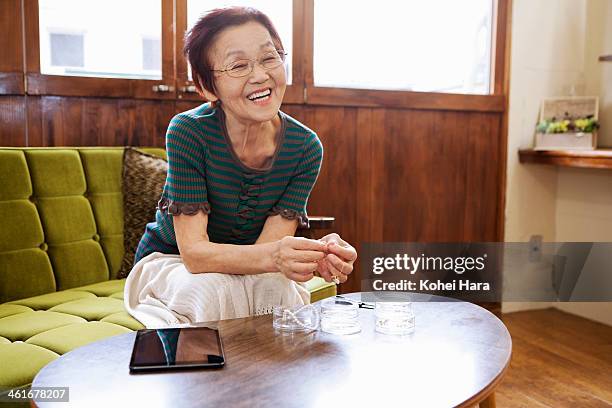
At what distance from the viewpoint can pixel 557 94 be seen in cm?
323

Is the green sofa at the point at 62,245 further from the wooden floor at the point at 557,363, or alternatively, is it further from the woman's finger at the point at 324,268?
the wooden floor at the point at 557,363

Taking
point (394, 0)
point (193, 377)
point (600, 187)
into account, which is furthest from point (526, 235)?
point (193, 377)

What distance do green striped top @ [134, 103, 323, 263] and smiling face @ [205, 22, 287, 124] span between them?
9 cm

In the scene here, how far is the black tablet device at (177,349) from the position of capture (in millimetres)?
1035

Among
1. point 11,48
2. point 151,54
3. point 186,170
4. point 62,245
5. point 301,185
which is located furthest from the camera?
point 151,54

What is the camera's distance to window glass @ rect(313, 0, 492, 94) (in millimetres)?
2809

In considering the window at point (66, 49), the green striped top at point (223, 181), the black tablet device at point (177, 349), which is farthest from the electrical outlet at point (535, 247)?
the black tablet device at point (177, 349)

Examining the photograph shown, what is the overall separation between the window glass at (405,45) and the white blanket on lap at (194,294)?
4.86ft

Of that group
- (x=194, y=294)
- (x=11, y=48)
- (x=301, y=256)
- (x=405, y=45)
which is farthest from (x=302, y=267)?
(x=405, y=45)

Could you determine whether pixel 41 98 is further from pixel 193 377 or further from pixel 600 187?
pixel 600 187

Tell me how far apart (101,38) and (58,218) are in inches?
32.3

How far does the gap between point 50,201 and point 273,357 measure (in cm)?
114

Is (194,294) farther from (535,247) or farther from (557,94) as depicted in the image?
(557,94)

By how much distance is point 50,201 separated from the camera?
1.93 m
